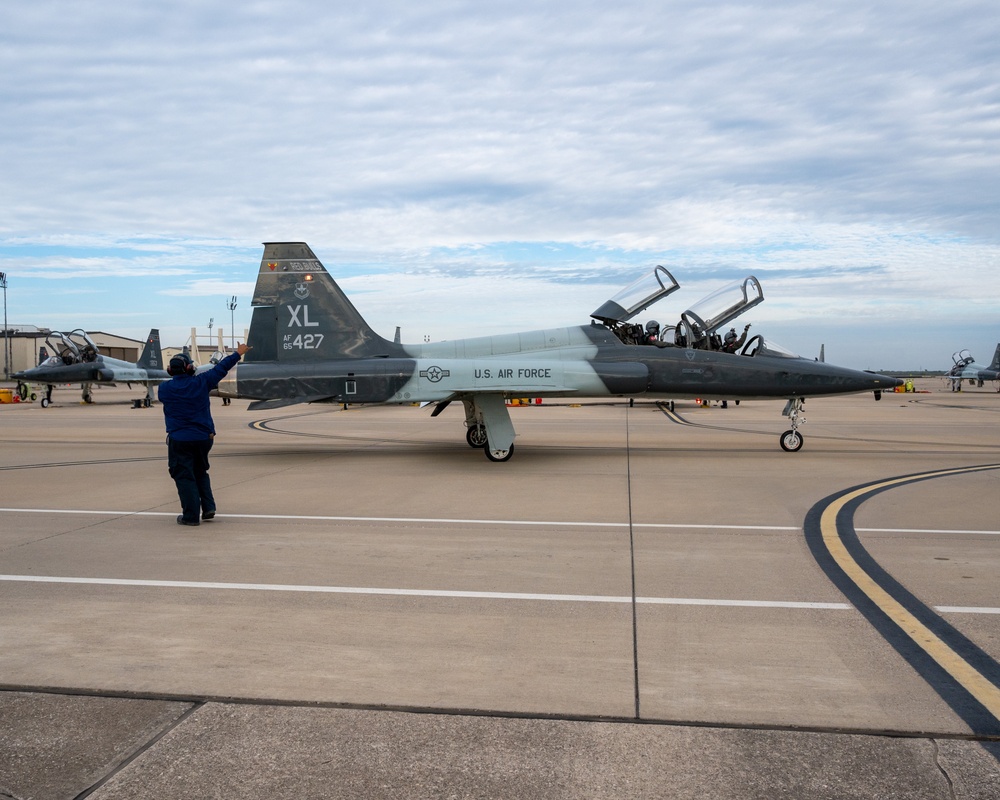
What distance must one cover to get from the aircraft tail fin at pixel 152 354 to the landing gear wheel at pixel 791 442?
30.0 m

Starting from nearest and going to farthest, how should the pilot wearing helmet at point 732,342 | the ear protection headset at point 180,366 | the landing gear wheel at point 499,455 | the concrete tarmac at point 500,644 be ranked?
1. the concrete tarmac at point 500,644
2. the ear protection headset at point 180,366
3. the landing gear wheel at point 499,455
4. the pilot wearing helmet at point 732,342

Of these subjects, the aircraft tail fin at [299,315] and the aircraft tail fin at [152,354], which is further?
the aircraft tail fin at [152,354]

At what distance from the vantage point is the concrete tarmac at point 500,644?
3.33 m

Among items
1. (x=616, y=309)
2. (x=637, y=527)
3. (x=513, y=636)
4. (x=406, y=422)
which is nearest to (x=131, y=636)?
(x=513, y=636)

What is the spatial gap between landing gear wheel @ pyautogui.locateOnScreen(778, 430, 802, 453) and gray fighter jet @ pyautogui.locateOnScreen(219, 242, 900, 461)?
1.2 inches

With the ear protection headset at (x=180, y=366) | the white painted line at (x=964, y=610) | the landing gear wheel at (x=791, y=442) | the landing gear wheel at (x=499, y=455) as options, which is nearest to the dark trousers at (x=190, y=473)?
the ear protection headset at (x=180, y=366)

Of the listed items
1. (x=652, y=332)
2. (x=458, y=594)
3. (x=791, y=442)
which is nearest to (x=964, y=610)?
(x=458, y=594)

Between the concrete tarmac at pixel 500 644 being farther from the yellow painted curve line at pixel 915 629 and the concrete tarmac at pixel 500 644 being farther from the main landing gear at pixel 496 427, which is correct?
the main landing gear at pixel 496 427

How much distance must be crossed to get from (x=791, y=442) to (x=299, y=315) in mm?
9666

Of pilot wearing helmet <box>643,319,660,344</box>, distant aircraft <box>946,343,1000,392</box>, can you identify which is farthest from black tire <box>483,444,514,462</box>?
distant aircraft <box>946,343,1000,392</box>

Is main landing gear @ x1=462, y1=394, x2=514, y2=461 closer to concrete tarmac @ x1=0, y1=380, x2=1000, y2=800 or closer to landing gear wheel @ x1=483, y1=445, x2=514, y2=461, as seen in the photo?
landing gear wheel @ x1=483, y1=445, x2=514, y2=461

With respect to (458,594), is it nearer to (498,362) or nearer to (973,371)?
(498,362)

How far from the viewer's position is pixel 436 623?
202 inches

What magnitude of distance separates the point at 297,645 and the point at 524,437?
562 inches
